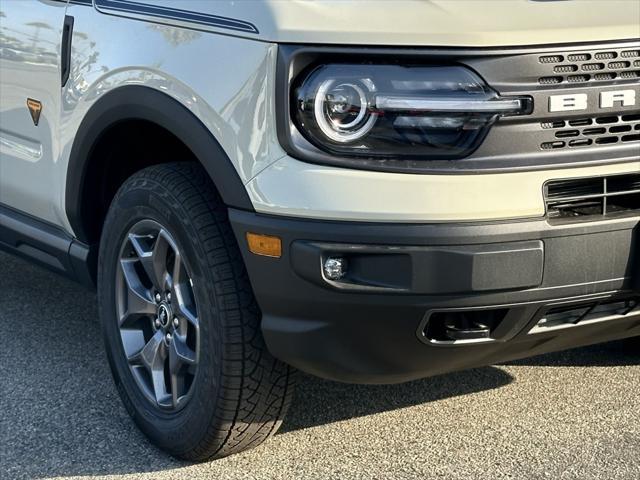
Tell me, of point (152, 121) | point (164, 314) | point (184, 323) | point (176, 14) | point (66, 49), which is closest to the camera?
point (176, 14)

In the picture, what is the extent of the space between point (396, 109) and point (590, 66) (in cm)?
48

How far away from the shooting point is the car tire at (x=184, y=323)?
2.91 meters

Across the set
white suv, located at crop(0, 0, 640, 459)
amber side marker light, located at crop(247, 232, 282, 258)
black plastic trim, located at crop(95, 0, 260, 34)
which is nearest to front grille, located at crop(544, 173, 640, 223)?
white suv, located at crop(0, 0, 640, 459)

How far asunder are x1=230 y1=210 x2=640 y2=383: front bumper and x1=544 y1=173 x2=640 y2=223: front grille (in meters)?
0.04

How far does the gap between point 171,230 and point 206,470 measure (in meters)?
0.71

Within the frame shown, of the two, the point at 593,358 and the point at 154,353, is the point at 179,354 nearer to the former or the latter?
Answer: the point at 154,353

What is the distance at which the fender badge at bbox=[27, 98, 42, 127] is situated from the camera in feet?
11.7

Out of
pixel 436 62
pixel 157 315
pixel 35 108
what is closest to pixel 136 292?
pixel 157 315

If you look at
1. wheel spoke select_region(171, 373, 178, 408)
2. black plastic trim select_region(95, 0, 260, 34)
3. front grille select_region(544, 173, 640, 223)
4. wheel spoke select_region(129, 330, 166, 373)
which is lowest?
wheel spoke select_region(171, 373, 178, 408)

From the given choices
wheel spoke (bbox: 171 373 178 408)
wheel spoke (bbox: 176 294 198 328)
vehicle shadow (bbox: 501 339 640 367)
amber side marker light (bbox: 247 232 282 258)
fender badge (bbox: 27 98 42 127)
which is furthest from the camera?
vehicle shadow (bbox: 501 339 640 367)

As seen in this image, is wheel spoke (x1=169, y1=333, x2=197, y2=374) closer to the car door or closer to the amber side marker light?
the amber side marker light

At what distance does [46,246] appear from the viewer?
3.73m

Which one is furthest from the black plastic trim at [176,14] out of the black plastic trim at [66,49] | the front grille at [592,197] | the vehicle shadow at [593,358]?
the vehicle shadow at [593,358]

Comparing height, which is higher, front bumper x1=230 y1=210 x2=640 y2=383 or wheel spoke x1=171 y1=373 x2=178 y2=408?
front bumper x1=230 y1=210 x2=640 y2=383
